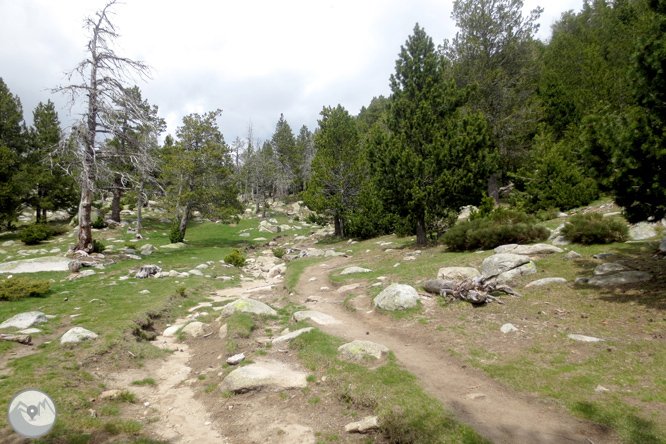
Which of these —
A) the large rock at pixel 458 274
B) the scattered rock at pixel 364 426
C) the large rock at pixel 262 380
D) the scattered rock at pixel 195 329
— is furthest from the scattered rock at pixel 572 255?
the scattered rock at pixel 195 329

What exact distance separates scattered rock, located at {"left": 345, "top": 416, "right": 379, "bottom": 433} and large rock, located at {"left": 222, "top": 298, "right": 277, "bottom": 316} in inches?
291

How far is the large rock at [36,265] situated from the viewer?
17409mm

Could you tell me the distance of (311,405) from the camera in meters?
6.55

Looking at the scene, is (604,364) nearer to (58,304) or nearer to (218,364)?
(218,364)

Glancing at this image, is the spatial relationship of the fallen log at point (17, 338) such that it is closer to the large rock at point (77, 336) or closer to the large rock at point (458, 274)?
the large rock at point (77, 336)

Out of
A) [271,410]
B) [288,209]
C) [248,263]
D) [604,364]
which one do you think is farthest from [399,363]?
[288,209]

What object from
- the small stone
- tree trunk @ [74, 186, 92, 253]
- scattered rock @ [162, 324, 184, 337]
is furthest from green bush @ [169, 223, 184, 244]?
the small stone

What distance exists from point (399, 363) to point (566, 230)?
11.9 metres

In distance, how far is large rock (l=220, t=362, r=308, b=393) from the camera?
7.20 meters

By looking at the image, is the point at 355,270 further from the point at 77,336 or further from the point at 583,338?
the point at 77,336

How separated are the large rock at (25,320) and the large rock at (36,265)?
10.1m

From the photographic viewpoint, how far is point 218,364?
28.8 feet

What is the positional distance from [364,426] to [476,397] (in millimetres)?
2317

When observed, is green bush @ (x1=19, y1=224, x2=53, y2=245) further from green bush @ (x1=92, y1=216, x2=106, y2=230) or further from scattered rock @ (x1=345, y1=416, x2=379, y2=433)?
scattered rock @ (x1=345, y1=416, x2=379, y2=433)
